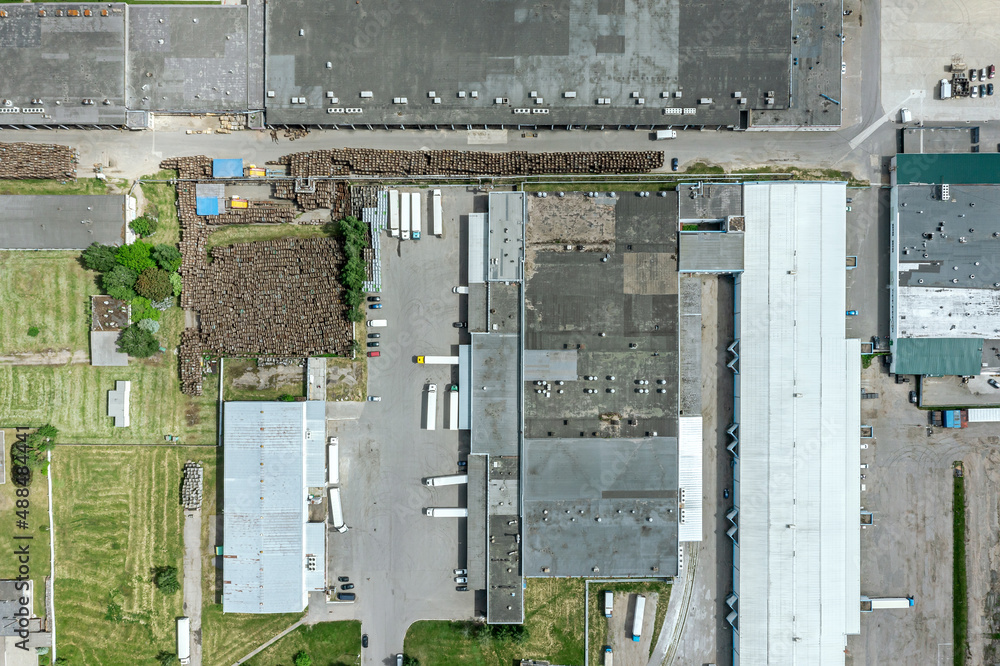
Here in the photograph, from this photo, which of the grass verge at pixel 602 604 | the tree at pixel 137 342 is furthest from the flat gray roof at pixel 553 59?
the grass verge at pixel 602 604

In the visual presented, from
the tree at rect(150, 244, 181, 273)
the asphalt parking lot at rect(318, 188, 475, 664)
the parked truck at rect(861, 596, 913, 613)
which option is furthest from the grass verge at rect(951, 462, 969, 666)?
the tree at rect(150, 244, 181, 273)

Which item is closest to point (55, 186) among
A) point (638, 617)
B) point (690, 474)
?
point (690, 474)

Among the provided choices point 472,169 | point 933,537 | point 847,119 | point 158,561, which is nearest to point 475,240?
point 472,169

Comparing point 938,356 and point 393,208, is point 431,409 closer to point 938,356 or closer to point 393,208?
point 393,208

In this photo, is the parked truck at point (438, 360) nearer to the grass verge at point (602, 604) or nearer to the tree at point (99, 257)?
the grass verge at point (602, 604)

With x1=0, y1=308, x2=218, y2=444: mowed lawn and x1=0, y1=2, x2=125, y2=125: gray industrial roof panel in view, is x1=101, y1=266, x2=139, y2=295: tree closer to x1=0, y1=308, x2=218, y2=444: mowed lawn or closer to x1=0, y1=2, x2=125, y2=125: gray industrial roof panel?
x1=0, y1=308, x2=218, y2=444: mowed lawn

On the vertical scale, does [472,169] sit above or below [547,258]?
above

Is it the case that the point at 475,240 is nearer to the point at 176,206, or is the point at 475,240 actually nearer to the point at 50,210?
the point at 176,206
